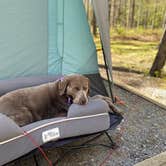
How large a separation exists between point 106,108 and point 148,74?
8.73 ft

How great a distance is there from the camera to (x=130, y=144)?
98.0 inches

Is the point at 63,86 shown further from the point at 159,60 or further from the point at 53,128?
the point at 159,60

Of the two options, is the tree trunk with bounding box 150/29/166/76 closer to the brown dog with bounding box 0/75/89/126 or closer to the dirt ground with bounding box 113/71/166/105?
the dirt ground with bounding box 113/71/166/105

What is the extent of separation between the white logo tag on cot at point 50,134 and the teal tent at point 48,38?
1.10 metres

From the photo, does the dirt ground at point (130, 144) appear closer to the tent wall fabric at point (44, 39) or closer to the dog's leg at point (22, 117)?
the dog's leg at point (22, 117)

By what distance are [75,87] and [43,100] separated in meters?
0.29

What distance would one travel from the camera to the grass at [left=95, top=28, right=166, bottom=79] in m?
5.36

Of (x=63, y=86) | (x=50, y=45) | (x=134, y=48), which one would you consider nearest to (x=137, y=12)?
(x=134, y=48)

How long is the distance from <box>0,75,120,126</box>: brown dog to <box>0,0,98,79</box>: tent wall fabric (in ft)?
2.43

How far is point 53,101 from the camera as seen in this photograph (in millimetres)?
2303

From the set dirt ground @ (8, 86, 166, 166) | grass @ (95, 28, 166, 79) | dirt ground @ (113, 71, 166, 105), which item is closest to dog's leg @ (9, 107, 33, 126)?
dirt ground @ (8, 86, 166, 166)

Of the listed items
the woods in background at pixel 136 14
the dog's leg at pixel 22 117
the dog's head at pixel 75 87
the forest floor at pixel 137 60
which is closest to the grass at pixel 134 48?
the forest floor at pixel 137 60

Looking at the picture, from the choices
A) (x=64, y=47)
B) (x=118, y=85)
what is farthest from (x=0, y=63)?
(x=118, y=85)

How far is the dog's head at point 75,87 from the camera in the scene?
2197 millimetres
